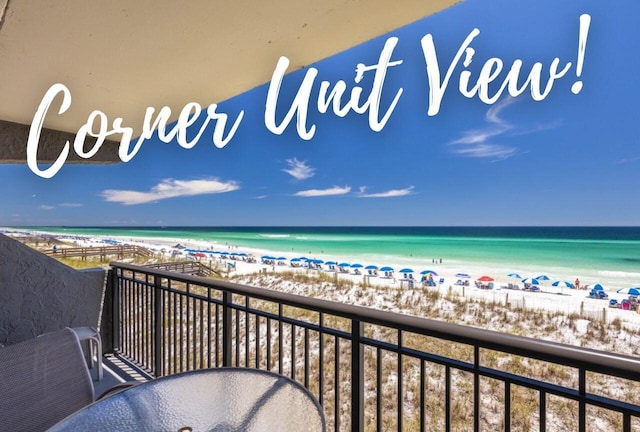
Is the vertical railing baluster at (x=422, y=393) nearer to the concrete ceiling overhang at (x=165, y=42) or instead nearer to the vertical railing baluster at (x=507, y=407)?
the vertical railing baluster at (x=507, y=407)

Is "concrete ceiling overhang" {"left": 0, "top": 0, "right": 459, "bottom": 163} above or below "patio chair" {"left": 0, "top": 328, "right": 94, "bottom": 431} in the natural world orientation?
above

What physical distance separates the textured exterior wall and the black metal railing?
23 cm

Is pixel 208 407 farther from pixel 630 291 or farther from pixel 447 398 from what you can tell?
pixel 630 291

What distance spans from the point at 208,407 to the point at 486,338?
859mm

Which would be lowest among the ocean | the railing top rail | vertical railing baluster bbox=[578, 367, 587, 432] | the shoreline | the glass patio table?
the shoreline

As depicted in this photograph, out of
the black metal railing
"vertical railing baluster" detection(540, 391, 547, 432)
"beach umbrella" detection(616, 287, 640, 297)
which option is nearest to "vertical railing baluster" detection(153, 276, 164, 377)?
the black metal railing

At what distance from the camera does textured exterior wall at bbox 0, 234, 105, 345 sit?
2.79 metres

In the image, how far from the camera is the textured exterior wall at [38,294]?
9.16 ft

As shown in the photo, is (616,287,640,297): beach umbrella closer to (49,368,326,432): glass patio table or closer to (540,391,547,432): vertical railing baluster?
(540,391,547,432): vertical railing baluster

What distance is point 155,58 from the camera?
2.05 meters

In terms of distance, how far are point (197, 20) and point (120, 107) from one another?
1.39 metres

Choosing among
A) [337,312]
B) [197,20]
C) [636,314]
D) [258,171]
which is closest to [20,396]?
[337,312]

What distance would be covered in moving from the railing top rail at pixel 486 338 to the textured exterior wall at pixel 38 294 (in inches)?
90.1

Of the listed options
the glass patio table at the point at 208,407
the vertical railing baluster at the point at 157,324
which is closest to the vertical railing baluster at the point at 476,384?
the glass patio table at the point at 208,407
